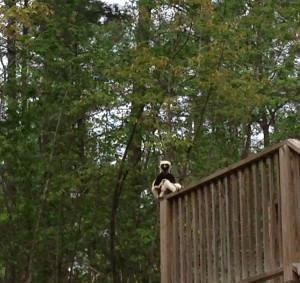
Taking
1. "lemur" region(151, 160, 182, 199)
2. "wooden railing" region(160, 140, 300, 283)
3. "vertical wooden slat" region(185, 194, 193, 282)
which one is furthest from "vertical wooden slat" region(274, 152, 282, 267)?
"lemur" region(151, 160, 182, 199)

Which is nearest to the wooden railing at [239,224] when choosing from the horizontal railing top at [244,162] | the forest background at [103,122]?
the horizontal railing top at [244,162]

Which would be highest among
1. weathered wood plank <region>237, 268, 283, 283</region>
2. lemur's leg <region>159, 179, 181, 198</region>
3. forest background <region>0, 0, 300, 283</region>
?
forest background <region>0, 0, 300, 283</region>

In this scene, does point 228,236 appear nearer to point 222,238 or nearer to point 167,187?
point 222,238

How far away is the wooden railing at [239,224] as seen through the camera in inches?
185

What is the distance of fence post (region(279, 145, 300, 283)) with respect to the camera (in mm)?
4590

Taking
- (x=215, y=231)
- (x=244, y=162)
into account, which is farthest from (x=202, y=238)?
(x=244, y=162)

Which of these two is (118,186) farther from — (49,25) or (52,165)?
(49,25)

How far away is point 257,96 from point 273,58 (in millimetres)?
2914

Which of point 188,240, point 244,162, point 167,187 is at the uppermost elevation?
point 167,187

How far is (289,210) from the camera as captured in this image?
15.3 ft

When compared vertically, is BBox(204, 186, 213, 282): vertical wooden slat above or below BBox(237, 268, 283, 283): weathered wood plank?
above

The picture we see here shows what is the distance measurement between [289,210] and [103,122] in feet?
28.5

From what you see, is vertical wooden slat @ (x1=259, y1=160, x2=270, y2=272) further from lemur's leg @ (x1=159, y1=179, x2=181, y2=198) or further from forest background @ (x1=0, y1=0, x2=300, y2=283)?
forest background @ (x1=0, y1=0, x2=300, y2=283)

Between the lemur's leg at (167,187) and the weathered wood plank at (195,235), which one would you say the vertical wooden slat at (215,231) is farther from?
the lemur's leg at (167,187)
